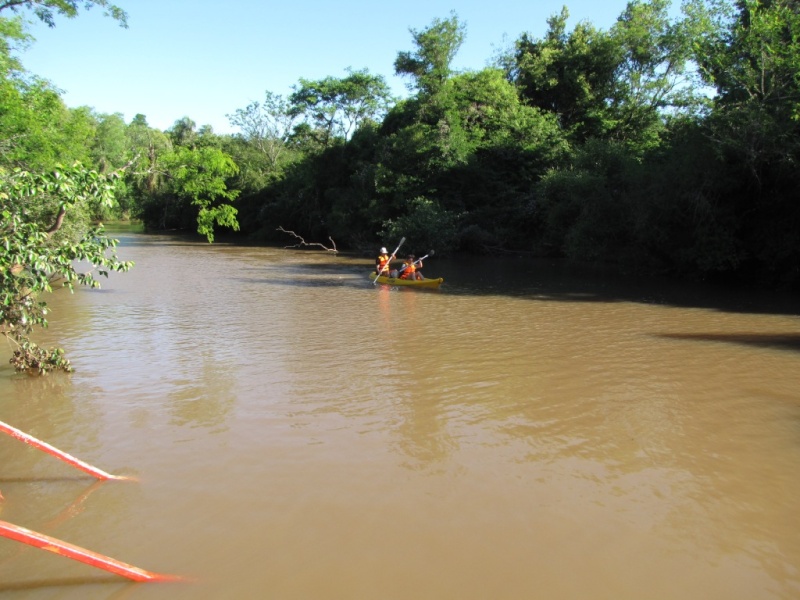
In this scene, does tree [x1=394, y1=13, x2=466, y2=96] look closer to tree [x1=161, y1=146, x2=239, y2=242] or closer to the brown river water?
tree [x1=161, y1=146, x2=239, y2=242]

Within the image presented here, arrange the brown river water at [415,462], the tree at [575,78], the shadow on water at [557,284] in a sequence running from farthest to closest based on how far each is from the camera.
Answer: the tree at [575,78], the shadow on water at [557,284], the brown river water at [415,462]

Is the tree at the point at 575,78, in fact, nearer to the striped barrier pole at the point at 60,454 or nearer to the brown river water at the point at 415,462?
the brown river water at the point at 415,462

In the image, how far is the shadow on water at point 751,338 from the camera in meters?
11.2

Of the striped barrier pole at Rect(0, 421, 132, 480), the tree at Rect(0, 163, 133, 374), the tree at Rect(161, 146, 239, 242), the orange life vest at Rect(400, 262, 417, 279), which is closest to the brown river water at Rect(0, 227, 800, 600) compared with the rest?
the striped barrier pole at Rect(0, 421, 132, 480)

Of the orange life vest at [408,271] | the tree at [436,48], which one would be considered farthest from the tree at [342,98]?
the orange life vest at [408,271]

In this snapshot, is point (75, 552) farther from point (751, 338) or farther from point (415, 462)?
point (751, 338)

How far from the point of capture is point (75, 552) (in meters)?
3.57

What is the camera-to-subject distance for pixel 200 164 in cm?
1950

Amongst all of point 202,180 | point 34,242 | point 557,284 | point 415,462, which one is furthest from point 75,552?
point 557,284

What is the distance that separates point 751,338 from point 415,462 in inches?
345

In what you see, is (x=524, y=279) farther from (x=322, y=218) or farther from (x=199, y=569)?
(x=322, y=218)

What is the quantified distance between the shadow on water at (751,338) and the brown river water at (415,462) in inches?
3.8

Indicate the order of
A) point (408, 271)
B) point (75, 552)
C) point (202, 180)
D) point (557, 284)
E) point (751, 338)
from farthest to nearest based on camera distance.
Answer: point (557, 284) < point (408, 271) < point (202, 180) < point (751, 338) < point (75, 552)

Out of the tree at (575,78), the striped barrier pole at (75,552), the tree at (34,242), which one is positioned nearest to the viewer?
the striped barrier pole at (75,552)
